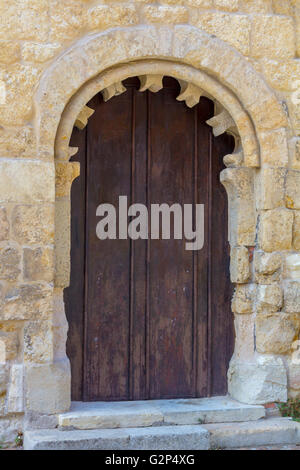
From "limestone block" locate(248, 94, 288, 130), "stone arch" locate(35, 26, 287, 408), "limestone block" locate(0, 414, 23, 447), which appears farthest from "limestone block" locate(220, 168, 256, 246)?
"limestone block" locate(0, 414, 23, 447)

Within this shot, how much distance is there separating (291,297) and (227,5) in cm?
215

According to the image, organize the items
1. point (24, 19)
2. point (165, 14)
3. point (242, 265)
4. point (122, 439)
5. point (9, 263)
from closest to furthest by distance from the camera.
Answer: point (122, 439) < point (9, 263) < point (24, 19) < point (165, 14) < point (242, 265)

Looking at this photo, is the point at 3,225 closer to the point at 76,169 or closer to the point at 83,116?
the point at 76,169

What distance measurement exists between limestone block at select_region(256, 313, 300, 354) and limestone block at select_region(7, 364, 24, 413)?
169cm

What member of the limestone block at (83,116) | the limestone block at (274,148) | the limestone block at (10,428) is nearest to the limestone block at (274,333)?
the limestone block at (274,148)

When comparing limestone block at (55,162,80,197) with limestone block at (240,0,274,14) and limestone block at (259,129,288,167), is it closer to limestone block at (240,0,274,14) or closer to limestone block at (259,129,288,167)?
limestone block at (259,129,288,167)

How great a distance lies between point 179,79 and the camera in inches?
181

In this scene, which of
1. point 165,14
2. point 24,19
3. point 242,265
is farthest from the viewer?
point 242,265

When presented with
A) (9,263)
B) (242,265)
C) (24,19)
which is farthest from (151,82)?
(9,263)

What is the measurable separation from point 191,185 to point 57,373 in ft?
5.68

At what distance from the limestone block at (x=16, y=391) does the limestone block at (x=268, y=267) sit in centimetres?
179

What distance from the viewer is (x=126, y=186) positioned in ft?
15.4

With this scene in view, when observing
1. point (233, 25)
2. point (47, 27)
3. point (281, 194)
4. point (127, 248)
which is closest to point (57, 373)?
point (127, 248)

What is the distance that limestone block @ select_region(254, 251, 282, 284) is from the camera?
4.53 m
